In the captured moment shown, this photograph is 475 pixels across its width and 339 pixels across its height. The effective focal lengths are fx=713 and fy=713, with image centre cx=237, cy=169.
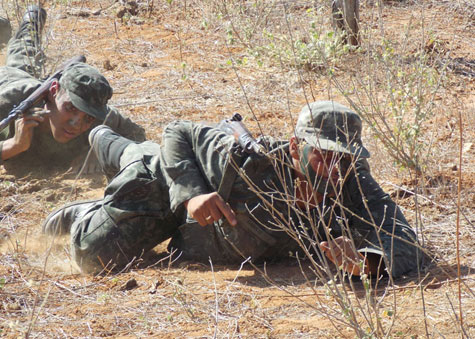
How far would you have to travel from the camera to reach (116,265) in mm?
4270

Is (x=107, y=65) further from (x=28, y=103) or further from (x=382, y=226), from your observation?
(x=382, y=226)

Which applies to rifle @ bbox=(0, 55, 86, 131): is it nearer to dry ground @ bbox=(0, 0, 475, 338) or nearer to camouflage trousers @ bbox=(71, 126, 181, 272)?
dry ground @ bbox=(0, 0, 475, 338)

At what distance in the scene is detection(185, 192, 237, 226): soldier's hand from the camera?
3.83m

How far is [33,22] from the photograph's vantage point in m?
7.07

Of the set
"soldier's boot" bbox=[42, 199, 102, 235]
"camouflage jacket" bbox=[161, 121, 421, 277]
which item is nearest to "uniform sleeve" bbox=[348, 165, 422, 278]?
"camouflage jacket" bbox=[161, 121, 421, 277]

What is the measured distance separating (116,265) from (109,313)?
75 centimetres

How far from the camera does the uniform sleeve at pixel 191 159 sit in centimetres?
400

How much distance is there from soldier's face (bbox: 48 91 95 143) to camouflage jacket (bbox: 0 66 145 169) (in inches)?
9.4

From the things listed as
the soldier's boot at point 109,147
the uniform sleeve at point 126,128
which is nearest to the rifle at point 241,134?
the soldier's boot at point 109,147

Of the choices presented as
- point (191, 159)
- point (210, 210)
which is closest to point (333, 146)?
point (210, 210)

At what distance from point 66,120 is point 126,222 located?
1713 mm

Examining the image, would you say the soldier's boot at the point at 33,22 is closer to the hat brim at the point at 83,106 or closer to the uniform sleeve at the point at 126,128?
the uniform sleeve at the point at 126,128

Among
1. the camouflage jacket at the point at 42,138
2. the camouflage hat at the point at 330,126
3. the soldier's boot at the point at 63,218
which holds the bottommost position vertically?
the soldier's boot at the point at 63,218

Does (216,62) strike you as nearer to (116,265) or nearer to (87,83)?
(87,83)
